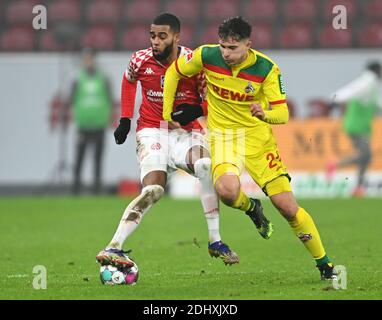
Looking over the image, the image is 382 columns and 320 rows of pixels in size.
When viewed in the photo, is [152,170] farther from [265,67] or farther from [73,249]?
[73,249]

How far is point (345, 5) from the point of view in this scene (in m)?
20.3

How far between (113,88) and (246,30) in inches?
447

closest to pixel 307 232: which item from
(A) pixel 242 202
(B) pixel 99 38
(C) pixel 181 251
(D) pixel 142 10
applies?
(A) pixel 242 202

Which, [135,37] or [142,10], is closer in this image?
[135,37]

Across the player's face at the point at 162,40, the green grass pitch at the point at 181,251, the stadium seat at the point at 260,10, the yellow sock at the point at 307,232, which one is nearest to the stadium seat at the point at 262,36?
the stadium seat at the point at 260,10

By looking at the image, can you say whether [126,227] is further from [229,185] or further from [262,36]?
[262,36]

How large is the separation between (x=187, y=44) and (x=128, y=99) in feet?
36.1

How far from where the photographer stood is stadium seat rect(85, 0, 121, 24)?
21.8 m

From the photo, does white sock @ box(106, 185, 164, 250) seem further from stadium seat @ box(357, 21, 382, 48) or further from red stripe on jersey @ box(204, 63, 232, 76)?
stadium seat @ box(357, 21, 382, 48)

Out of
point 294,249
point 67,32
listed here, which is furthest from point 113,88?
point 294,249

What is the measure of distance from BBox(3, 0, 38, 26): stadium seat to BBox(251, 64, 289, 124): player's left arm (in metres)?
13.9

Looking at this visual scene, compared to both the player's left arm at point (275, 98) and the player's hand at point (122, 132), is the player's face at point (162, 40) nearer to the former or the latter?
the player's hand at point (122, 132)

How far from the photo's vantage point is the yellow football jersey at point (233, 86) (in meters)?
8.45

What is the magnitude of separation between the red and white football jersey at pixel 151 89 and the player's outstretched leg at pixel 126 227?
0.82 m
